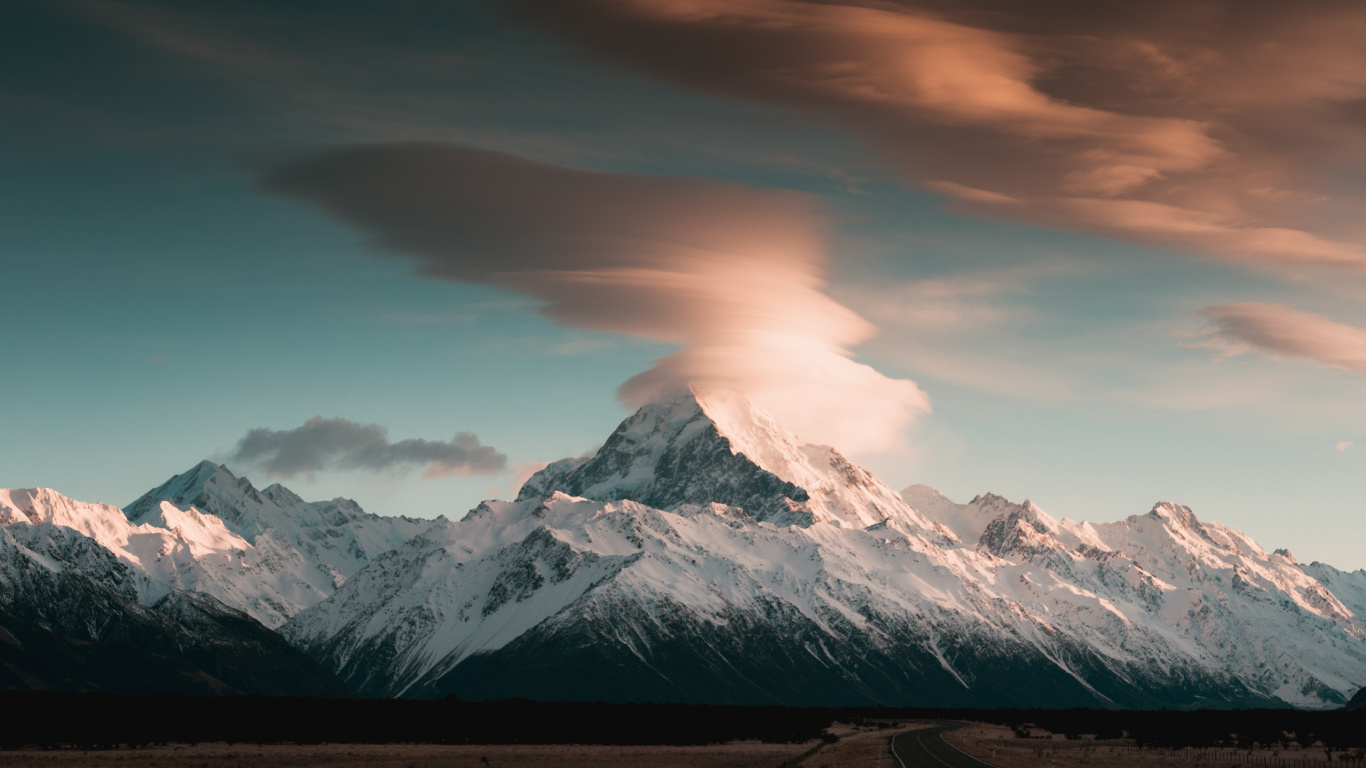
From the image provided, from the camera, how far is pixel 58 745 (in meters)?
136

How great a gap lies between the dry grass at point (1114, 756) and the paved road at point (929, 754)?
1.88 meters

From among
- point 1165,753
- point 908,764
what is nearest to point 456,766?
point 908,764

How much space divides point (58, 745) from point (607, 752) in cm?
5468

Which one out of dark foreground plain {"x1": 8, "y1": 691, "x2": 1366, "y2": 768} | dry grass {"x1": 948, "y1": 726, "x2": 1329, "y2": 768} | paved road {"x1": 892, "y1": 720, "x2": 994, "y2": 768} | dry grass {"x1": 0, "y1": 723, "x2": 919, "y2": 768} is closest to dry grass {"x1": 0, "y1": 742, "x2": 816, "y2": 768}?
dry grass {"x1": 0, "y1": 723, "x2": 919, "y2": 768}

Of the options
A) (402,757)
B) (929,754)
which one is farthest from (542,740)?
(929,754)

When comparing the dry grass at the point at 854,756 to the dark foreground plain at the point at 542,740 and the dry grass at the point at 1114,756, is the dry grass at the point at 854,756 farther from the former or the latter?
the dry grass at the point at 1114,756

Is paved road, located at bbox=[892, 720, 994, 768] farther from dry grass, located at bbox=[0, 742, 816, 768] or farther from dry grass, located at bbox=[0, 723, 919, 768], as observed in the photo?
dry grass, located at bbox=[0, 742, 816, 768]

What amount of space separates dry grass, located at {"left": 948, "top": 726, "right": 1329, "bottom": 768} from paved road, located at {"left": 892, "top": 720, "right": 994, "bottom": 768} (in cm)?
188

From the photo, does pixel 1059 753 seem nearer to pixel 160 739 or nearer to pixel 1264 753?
pixel 1264 753

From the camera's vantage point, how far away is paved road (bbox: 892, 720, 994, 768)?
108 metres

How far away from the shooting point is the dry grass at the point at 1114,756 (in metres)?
117

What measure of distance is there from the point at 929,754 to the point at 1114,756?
20256 mm

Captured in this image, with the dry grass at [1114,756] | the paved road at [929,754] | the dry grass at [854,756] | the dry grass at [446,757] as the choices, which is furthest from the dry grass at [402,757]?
the dry grass at [1114,756]

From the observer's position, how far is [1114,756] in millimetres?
131375
